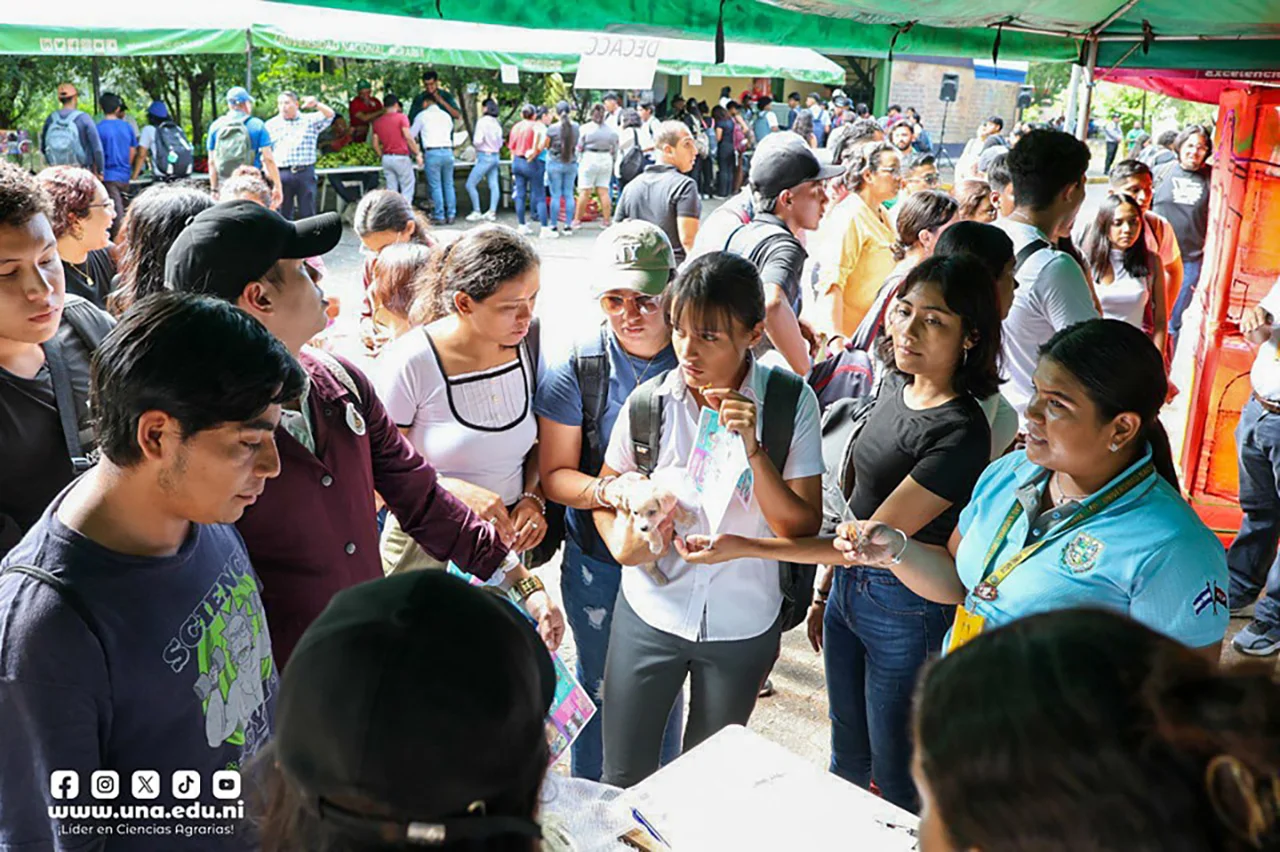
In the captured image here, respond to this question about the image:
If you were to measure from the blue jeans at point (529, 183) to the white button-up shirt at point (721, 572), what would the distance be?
522 inches

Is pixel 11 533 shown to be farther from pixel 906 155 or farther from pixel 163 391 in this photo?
pixel 906 155

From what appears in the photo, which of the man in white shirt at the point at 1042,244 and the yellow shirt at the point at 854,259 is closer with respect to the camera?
the man in white shirt at the point at 1042,244

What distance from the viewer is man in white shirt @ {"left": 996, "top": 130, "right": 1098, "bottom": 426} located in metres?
3.66

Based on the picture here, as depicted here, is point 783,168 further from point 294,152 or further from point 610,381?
point 294,152

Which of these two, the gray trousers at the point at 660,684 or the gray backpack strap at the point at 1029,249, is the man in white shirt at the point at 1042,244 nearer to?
the gray backpack strap at the point at 1029,249

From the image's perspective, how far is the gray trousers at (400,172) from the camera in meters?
15.7

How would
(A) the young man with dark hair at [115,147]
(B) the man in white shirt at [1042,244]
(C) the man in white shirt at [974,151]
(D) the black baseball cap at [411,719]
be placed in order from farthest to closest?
(A) the young man with dark hair at [115,147], (C) the man in white shirt at [974,151], (B) the man in white shirt at [1042,244], (D) the black baseball cap at [411,719]

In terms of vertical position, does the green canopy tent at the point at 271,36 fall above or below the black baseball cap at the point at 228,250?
above

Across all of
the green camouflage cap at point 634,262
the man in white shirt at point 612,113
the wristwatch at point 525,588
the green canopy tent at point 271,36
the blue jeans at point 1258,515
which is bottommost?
the blue jeans at point 1258,515

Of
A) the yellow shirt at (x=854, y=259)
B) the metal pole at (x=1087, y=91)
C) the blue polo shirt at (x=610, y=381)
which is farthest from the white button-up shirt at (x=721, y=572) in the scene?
the metal pole at (x=1087, y=91)

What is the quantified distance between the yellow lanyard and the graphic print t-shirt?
155cm

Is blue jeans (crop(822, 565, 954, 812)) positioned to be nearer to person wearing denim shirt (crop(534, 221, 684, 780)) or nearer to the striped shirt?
person wearing denim shirt (crop(534, 221, 684, 780))

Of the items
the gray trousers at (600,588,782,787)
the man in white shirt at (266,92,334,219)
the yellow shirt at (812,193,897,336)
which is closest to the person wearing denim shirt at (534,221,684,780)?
the gray trousers at (600,588,782,787)

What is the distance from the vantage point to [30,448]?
2412 millimetres
